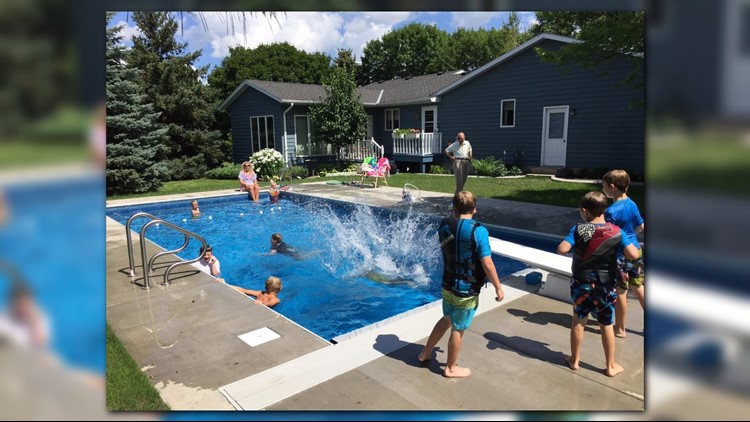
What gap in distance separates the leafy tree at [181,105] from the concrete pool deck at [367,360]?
15.7 meters

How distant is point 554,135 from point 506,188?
438 cm

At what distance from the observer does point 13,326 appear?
2.32 meters

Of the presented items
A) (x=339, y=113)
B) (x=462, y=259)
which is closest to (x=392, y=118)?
(x=339, y=113)

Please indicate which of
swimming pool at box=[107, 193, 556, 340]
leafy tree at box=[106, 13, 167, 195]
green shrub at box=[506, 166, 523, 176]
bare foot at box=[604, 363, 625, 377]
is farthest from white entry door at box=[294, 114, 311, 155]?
bare foot at box=[604, 363, 625, 377]

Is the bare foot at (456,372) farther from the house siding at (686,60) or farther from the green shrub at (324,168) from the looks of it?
the green shrub at (324,168)

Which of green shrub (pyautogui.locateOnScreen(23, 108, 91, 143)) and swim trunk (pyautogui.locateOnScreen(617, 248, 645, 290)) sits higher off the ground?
green shrub (pyautogui.locateOnScreen(23, 108, 91, 143))

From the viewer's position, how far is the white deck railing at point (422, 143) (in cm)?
1948

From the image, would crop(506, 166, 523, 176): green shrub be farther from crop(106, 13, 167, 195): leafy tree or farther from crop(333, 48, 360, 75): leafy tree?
crop(333, 48, 360, 75): leafy tree

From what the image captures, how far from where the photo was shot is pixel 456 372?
3.46 meters

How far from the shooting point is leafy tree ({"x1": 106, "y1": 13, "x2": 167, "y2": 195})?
14.6 meters

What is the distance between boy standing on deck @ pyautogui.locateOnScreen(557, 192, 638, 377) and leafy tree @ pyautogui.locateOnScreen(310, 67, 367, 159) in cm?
1673

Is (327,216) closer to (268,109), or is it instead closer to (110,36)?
(110,36)

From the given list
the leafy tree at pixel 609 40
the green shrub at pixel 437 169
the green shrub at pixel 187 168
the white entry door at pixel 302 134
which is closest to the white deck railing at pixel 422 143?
the green shrub at pixel 437 169

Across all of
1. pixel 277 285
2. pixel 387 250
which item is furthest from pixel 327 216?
pixel 277 285
